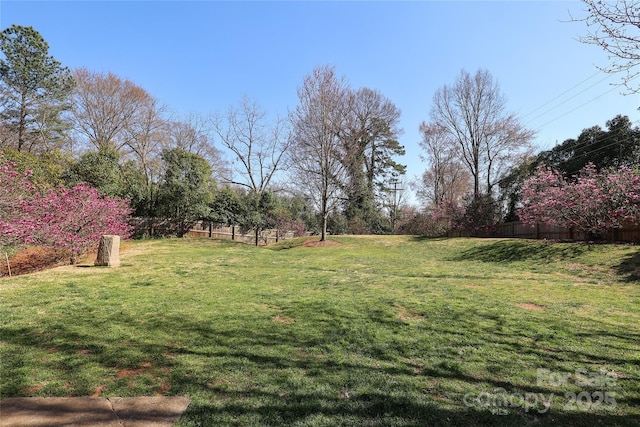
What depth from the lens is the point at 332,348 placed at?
3.28m

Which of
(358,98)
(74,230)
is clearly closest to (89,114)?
(74,230)

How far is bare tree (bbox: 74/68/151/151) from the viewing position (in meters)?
21.0

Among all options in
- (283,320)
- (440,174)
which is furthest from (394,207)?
(283,320)

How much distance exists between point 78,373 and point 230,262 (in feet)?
25.5

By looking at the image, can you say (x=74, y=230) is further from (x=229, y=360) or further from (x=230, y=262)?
(x=229, y=360)

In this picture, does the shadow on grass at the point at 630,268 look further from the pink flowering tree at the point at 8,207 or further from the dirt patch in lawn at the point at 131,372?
the pink flowering tree at the point at 8,207

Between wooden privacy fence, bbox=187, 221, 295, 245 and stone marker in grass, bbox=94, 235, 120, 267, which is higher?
wooden privacy fence, bbox=187, 221, 295, 245

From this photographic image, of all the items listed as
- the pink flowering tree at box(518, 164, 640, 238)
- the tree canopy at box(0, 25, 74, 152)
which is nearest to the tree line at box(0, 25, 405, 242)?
the tree canopy at box(0, 25, 74, 152)

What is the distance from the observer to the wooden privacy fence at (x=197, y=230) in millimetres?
18589

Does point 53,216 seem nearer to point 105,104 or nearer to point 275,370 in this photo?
point 275,370

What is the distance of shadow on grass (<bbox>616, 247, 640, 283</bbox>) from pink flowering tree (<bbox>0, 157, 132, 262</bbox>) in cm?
1425

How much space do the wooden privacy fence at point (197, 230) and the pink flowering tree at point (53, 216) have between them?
6.91 m

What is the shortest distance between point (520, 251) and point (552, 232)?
5162mm

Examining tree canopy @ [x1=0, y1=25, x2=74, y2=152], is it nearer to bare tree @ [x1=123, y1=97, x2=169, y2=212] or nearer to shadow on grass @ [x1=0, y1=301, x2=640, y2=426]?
bare tree @ [x1=123, y1=97, x2=169, y2=212]
